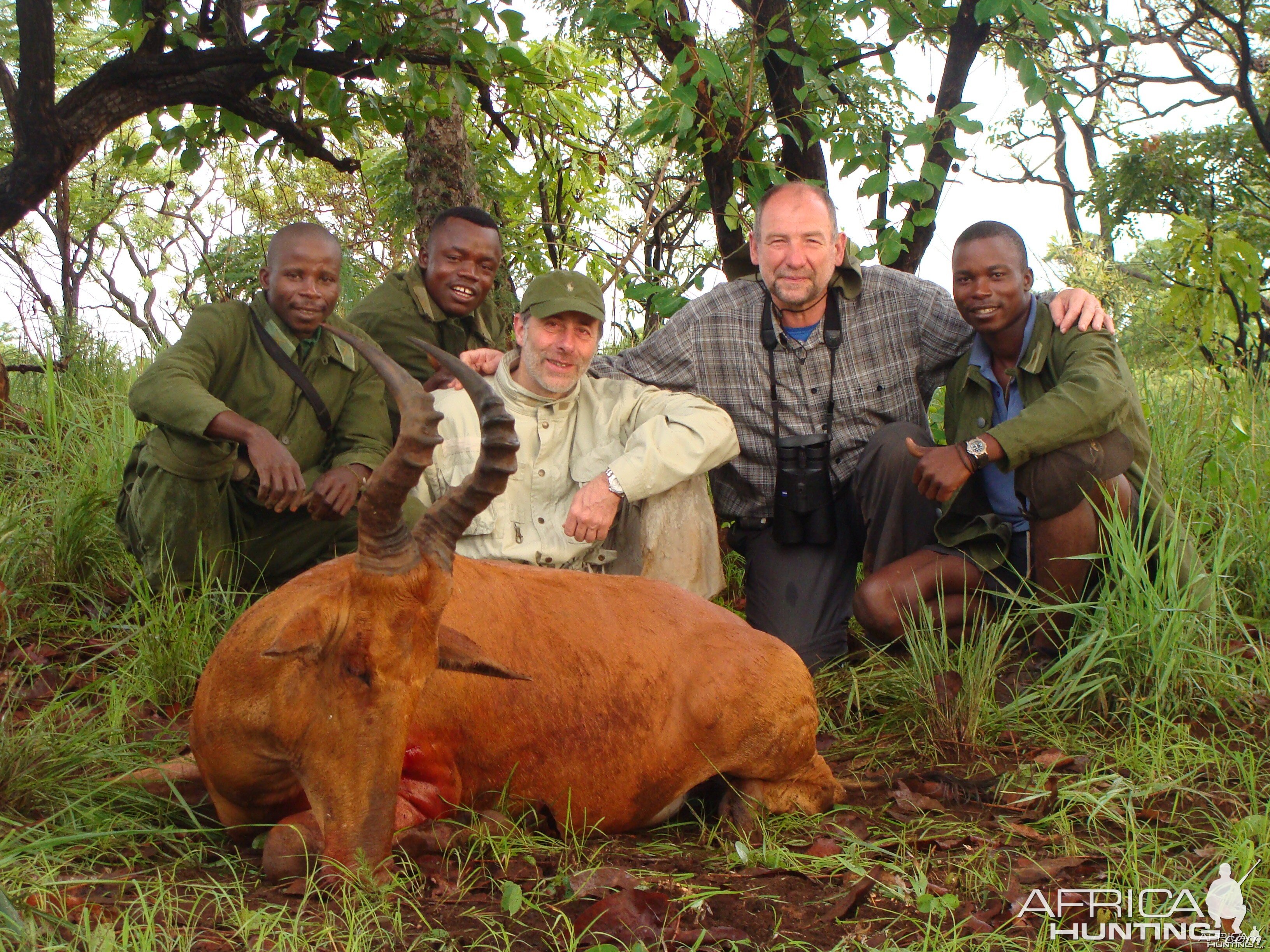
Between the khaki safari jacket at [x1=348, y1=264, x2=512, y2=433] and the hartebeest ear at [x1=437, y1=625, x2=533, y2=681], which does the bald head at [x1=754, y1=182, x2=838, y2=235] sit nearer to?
the khaki safari jacket at [x1=348, y1=264, x2=512, y2=433]

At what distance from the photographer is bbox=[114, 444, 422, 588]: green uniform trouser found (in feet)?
17.1

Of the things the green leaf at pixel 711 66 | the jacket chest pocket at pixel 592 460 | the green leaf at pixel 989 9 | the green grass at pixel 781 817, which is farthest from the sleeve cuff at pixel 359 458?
the green leaf at pixel 989 9

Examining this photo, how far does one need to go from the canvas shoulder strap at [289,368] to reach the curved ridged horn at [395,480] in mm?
2427

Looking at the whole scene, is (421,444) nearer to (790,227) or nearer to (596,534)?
(596,534)

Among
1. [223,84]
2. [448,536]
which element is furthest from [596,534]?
[223,84]

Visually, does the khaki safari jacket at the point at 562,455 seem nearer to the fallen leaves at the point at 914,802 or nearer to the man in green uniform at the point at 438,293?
the man in green uniform at the point at 438,293

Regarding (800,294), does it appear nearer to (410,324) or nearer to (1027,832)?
(410,324)

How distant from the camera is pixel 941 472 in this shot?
5.12 m

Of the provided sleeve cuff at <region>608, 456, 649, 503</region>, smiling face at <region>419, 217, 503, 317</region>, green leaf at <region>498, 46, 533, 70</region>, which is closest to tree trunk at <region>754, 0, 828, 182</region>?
green leaf at <region>498, 46, 533, 70</region>

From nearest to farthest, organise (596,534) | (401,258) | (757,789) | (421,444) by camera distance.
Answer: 1. (421,444)
2. (757,789)
3. (596,534)
4. (401,258)

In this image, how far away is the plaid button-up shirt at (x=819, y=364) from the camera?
19.6 feet

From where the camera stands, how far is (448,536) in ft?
10.8

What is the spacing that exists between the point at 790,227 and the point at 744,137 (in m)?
1.21

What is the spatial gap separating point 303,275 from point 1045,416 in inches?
136
